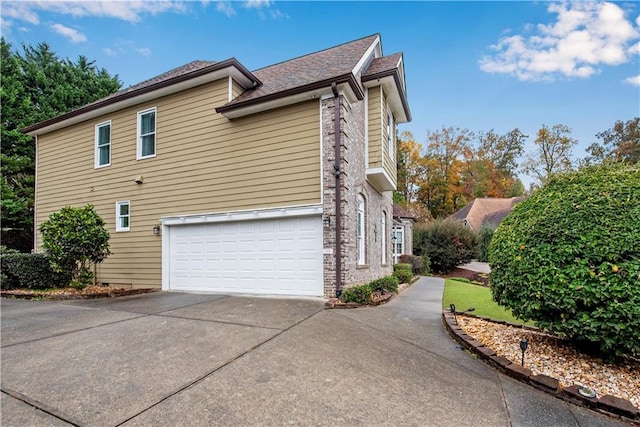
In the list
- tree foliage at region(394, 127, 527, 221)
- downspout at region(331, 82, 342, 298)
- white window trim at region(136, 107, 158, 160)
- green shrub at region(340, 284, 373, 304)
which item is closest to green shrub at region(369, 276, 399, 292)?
green shrub at region(340, 284, 373, 304)

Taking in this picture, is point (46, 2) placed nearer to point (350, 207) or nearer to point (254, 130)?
point (254, 130)

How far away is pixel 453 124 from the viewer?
33531 millimetres

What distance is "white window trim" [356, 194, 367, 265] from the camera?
8.61 metres

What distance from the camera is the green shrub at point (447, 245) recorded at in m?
18.2

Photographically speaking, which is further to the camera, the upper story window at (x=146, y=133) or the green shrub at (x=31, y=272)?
the upper story window at (x=146, y=133)

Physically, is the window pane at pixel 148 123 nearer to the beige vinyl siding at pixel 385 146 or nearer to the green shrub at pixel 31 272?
the green shrub at pixel 31 272

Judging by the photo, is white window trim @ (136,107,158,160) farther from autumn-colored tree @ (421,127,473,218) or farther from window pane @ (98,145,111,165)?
autumn-colored tree @ (421,127,473,218)

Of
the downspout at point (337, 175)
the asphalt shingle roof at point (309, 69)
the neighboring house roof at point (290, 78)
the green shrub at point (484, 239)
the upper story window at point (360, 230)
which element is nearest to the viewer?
the downspout at point (337, 175)

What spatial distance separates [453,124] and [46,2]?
32.4 meters

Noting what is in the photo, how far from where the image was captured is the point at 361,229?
8984 millimetres

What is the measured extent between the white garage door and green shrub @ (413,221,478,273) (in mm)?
12849

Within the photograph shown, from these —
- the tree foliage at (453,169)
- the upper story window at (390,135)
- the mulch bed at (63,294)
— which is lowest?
the mulch bed at (63,294)

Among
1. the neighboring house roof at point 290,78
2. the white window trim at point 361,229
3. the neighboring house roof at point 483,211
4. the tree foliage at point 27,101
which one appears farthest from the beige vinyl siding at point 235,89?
the neighboring house roof at point 483,211

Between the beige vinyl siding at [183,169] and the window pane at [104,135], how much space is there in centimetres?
30
